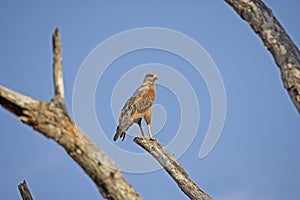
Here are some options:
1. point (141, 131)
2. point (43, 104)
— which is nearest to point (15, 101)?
point (43, 104)

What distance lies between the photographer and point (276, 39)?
203 inches

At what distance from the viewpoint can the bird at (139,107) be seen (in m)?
9.25

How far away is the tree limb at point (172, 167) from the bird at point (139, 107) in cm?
28

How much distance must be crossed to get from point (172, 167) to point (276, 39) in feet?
13.3

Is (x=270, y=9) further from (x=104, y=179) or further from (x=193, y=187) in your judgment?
(x=193, y=187)

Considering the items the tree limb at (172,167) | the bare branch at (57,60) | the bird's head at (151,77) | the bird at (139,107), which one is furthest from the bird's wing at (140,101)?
the bare branch at (57,60)

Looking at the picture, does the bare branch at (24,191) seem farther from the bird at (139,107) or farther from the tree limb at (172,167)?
the tree limb at (172,167)

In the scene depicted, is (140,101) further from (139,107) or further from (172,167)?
(172,167)

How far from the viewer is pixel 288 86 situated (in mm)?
4910

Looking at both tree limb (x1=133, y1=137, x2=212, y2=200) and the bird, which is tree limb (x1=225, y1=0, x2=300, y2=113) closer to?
tree limb (x1=133, y1=137, x2=212, y2=200)

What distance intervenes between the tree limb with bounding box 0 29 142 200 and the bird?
4.51 meters

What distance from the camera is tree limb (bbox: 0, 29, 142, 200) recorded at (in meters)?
4.41

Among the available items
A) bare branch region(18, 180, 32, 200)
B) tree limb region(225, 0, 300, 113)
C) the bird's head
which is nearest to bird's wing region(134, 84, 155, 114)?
the bird's head

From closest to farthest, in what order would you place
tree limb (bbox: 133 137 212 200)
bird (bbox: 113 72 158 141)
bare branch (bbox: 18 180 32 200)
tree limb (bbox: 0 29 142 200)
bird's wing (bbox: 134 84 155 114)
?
1. tree limb (bbox: 0 29 142 200)
2. bare branch (bbox: 18 180 32 200)
3. tree limb (bbox: 133 137 212 200)
4. bird (bbox: 113 72 158 141)
5. bird's wing (bbox: 134 84 155 114)
